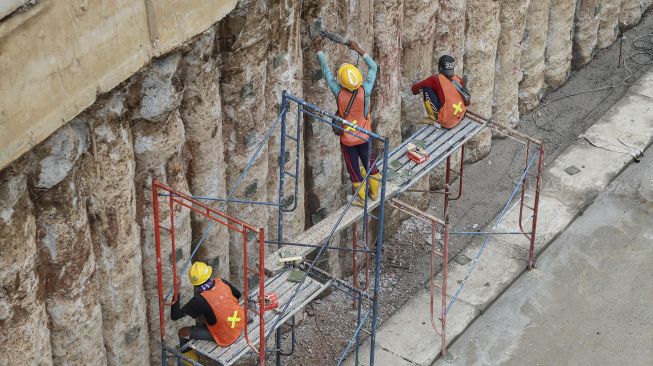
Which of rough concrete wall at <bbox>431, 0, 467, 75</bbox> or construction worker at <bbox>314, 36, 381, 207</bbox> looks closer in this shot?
construction worker at <bbox>314, 36, 381, 207</bbox>

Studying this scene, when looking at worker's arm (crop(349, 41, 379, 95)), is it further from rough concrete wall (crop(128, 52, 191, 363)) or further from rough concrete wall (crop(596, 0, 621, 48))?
rough concrete wall (crop(596, 0, 621, 48))

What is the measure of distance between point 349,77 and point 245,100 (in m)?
1.27

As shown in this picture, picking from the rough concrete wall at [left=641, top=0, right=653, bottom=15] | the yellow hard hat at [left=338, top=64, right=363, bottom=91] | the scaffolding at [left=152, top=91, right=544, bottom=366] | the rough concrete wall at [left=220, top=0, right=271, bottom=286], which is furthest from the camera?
the rough concrete wall at [left=641, top=0, right=653, bottom=15]

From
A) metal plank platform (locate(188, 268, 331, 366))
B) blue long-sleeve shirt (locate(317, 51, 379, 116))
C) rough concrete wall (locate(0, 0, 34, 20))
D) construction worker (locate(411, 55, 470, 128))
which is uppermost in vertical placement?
rough concrete wall (locate(0, 0, 34, 20))

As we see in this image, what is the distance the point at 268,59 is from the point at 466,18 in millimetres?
4813

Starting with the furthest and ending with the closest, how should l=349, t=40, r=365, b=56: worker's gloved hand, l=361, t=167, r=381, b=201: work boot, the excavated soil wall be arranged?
1. l=361, t=167, r=381, b=201: work boot
2. l=349, t=40, r=365, b=56: worker's gloved hand
3. the excavated soil wall

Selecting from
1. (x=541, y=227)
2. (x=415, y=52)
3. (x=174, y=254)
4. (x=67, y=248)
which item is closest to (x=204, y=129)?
(x=174, y=254)

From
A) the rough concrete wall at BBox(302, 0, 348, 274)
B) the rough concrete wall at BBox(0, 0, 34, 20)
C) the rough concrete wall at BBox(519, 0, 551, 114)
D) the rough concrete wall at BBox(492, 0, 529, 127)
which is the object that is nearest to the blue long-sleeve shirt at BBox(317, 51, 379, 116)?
the rough concrete wall at BBox(302, 0, 348, 274)

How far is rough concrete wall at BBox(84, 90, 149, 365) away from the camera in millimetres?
12055

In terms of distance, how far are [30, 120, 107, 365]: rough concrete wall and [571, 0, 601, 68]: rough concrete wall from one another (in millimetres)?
11742

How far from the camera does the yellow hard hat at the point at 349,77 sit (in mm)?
13740

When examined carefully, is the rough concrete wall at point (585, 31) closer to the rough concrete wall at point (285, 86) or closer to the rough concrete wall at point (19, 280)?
the rough concrete wall at point (285, 86)

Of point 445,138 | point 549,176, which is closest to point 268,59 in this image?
point 445,138

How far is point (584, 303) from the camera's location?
1662 centimetres
